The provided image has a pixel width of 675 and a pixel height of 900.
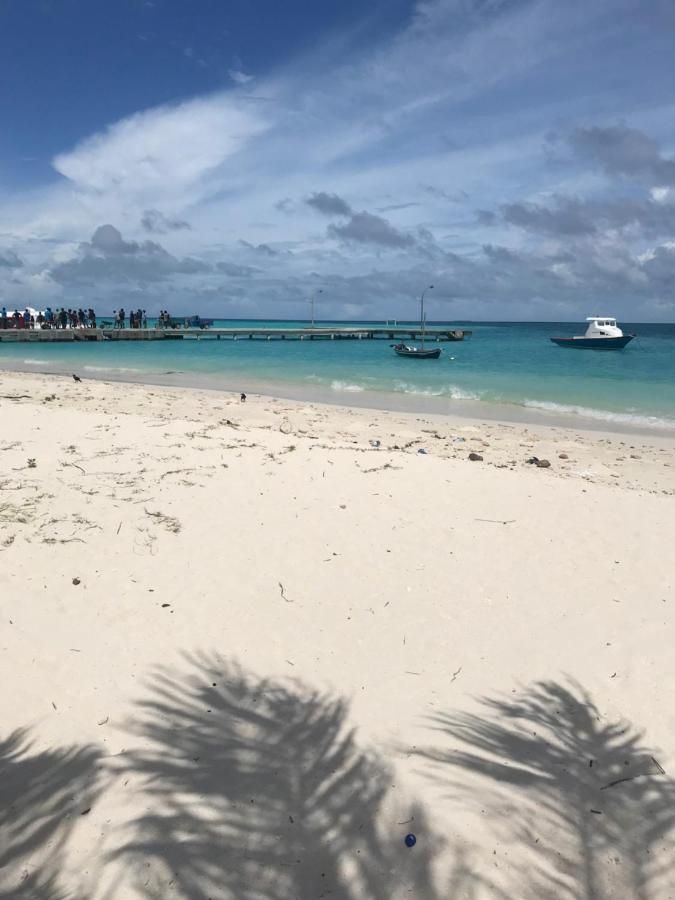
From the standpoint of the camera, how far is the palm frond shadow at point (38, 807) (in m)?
2.52

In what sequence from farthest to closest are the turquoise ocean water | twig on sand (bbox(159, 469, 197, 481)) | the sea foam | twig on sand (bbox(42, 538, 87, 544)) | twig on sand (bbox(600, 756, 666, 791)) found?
the turquoise ocean water, the sea foam, twig on sand (bbox(159, 469, 197, 481)), twig on sand (bbox(42, 538, 87, 544)), twig on sand (bbox(600, 756, 666, 791))

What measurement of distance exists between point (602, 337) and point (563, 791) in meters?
53.6

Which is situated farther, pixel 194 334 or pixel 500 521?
pixel 194 334

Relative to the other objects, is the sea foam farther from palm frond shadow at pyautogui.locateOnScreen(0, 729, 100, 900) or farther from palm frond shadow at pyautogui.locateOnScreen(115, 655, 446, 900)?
palm frond shadow at pyautogui.locateOnScreen(0, 729, 100, 900)

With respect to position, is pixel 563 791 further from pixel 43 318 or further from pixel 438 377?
pixel 43 318

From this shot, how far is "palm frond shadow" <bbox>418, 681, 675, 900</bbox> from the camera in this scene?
2.67 m

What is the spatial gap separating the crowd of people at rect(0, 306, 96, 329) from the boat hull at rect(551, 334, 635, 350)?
154 feet

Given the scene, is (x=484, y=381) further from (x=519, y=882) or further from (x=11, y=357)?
(x=11, y=357)

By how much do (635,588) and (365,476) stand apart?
3.80 m

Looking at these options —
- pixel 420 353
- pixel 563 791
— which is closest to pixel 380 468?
pixel 563 791

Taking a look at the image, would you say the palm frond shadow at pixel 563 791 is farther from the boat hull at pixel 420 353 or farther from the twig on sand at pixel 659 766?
the boat hull at pixel 420 353

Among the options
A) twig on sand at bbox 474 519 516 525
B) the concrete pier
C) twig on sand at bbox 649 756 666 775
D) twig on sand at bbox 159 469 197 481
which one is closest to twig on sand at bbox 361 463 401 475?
twig on sand at bbox 474 519 516 525

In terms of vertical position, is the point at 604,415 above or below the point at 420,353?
below

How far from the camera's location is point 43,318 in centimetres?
5644
